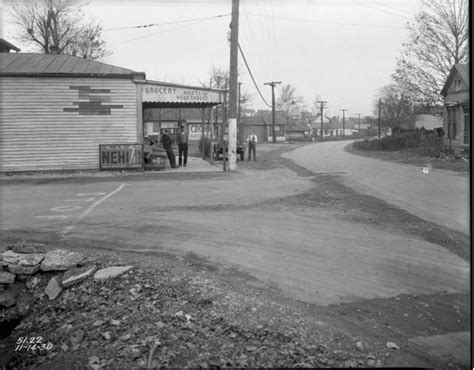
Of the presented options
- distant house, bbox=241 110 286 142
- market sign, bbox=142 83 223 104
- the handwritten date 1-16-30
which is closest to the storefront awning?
market sign, bbox=142 83 223 104

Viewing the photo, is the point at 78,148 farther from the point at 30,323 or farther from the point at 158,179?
the point at 30,323

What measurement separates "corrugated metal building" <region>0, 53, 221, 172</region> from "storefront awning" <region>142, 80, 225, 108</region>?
0.04 metres

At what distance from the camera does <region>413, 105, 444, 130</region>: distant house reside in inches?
1588

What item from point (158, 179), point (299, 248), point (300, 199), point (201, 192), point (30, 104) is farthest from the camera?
point (30, 104)

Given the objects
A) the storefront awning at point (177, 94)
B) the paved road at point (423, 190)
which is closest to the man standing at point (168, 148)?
the storefront awning at point (177, 94)

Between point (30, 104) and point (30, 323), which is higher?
point (30, 104)

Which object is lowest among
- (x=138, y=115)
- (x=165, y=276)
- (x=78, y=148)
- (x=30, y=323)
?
(x=30, y=323)

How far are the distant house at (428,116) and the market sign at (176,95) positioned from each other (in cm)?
2507

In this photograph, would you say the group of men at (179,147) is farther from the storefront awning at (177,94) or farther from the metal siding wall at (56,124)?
the metal siding wall at (56,124)

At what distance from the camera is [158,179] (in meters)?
16.6

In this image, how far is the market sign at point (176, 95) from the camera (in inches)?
759

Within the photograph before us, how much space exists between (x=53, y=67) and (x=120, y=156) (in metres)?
4.28

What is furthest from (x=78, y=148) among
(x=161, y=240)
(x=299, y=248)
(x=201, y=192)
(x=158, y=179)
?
(x=299, y=248)

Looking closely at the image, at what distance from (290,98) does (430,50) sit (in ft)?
252
